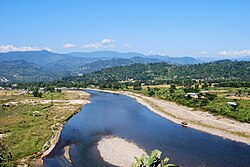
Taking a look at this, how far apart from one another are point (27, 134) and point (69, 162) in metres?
16.8

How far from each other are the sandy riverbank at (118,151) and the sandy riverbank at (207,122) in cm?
1976

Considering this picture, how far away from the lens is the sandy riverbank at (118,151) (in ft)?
141

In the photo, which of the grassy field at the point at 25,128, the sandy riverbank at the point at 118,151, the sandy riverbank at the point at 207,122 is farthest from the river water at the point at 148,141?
the grassy field at the point at 25,128

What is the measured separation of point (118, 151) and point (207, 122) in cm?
2998

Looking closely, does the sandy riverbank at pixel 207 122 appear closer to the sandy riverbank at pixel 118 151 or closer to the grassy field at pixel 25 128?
the sandy riverbank at pixel 118 151

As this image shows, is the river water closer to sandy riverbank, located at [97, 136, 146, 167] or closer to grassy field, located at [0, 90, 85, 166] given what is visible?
sandy riverbank, located at [97, 136, 146, 167]

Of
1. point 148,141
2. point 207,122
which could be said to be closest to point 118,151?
point 148,141

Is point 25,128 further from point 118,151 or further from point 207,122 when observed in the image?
point 207,122

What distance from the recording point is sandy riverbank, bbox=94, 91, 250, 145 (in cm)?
5774

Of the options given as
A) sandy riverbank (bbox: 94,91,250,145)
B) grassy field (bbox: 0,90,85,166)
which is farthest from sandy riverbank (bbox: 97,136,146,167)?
sandy riverbank (bbox: 94,91,250,145)

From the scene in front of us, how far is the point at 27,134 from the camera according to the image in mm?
56469

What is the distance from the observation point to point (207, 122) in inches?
2724

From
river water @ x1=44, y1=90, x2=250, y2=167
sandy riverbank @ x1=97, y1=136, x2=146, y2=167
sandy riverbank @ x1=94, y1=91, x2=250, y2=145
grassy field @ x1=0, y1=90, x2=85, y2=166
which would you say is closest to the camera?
sandy riverbank @ x1=97, y1=136, x2=146, y2=167

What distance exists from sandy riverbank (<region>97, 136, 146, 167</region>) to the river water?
117cm
